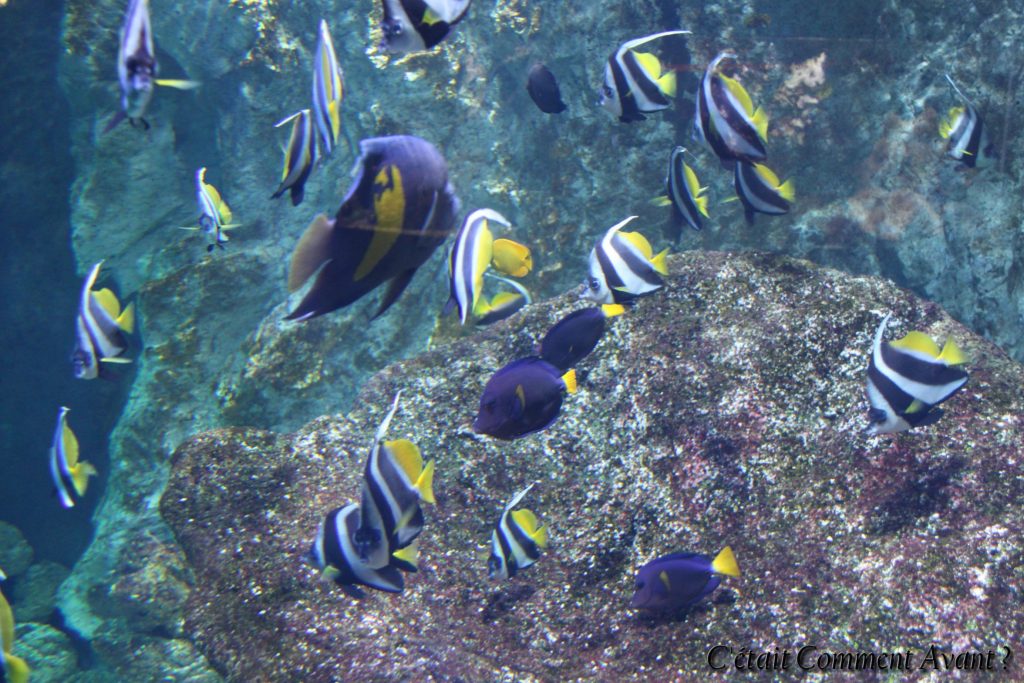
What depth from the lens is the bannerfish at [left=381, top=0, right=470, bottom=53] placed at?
1.85 meters

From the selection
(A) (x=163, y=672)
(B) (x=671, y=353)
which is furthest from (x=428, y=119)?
(A) (x=163, y=672)

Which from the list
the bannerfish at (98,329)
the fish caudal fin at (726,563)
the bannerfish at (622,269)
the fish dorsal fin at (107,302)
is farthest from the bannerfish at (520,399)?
the fish dorsal fin at (107,302)

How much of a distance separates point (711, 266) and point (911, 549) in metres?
2.16

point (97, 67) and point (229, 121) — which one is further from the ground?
point (97, 67)

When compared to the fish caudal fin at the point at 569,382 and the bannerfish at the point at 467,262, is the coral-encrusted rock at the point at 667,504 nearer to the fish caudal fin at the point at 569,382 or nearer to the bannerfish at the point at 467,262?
the fish caudal fin at the point at 569,382

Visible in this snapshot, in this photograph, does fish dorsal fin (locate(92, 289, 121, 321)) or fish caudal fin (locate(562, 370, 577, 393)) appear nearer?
fish caudal fin (locate(562, 370, 577, 393))

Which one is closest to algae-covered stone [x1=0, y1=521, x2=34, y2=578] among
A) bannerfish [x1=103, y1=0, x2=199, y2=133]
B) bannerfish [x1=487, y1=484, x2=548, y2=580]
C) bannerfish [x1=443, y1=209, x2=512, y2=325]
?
bannerfish [x1=103, y1=0, x2=199, y2=133]

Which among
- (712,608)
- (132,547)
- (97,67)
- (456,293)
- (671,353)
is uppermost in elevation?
(97,67)

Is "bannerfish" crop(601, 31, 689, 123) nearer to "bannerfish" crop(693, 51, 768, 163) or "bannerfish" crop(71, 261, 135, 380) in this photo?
"bannerfish" crop(693, 51, 768, 163)

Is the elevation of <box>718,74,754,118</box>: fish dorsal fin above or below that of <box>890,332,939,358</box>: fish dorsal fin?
above

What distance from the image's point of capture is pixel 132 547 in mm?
7484

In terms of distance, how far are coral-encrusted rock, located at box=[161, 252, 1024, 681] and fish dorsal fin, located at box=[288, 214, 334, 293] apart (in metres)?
2.75

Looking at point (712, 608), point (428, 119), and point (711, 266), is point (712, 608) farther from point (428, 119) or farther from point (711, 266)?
point (428, 119)

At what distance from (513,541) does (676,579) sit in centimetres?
82
